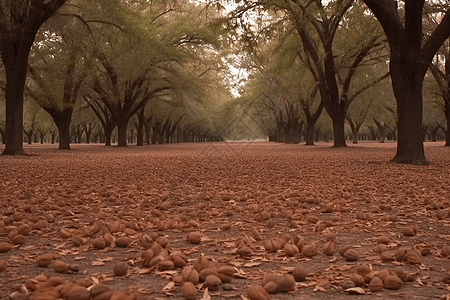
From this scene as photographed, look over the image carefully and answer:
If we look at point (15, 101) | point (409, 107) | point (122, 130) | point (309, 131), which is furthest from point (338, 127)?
point (15, 101)

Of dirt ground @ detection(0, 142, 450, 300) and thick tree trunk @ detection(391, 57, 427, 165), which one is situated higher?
thick tree trunk @ detection(391, 57, 427, 165)

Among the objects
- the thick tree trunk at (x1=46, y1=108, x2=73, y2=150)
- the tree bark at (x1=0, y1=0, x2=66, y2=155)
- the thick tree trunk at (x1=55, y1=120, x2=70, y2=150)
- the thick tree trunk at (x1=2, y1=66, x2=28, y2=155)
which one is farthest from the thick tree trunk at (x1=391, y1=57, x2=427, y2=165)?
the thick tree trunk at (x1=55, y1=120, x2=70, y2=150)

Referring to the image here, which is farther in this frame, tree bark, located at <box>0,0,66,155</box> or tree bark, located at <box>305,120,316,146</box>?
tree bark, located at <box>305,120,316,146</box>

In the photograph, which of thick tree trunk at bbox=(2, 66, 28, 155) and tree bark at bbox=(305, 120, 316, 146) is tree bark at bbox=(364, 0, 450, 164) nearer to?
thick tree trunk at bbox=(2, 66, 28, 155)

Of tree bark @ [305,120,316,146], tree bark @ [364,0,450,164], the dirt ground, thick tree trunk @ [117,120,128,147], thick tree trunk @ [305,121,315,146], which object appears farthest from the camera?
thick tree trunk @ [305,121,315,146]

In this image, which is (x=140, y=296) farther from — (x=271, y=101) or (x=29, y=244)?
(x=271, y=101)

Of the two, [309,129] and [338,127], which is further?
[309,129]

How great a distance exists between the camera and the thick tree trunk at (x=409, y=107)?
1012 centimetres

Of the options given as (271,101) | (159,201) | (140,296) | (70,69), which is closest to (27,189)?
(159,201)

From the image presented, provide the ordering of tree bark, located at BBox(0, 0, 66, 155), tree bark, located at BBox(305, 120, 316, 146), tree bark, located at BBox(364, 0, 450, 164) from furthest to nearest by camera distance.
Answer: tree bark, located at BBox(305, 120, 316, 146), tree bark, located at BBox(0, 0, 66, 155), tree bark, located at BBox(364, 0, 450, 164)

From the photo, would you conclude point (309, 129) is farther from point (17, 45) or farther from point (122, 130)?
point (17, 45)

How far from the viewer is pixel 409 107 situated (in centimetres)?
1032

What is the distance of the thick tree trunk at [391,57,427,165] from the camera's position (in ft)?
33.2

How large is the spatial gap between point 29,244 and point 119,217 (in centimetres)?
104
